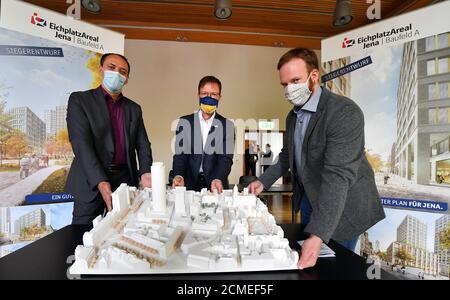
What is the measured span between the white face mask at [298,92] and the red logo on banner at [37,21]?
2579 millimetres

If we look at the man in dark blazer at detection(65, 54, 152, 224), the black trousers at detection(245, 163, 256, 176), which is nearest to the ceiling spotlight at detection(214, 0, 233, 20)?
the man in dark blazer at detection(65, 54, 152, 224)

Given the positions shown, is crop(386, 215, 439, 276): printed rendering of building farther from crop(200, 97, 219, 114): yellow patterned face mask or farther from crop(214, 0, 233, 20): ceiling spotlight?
crop(214, 0, 233, 20): ceiling spotlight

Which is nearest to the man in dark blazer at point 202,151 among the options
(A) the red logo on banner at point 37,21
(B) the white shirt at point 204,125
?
(B) the white shirt at point 204,125

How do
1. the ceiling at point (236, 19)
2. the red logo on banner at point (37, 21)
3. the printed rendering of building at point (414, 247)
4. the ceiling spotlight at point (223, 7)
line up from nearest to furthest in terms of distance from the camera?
the printed rendering of building at point (414, 247), the red logo on banner at point (37, 21), the ceiling spotlight at point (223, 7), the ceiling at point (236, 19)

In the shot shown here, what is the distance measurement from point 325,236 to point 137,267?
Result: 63 cm

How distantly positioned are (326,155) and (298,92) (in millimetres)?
348

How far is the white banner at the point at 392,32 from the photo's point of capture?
7.63 ft

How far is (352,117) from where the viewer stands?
1.15m

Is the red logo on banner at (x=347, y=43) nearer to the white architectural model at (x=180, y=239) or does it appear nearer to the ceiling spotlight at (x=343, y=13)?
the ceiling spotlight at (x=343, y=13)

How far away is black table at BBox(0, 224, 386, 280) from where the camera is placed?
817 mm

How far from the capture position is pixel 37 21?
2.58 metres

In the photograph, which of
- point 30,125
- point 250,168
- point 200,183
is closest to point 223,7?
point 200,183

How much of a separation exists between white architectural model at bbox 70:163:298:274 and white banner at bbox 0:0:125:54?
2234 millimetres
